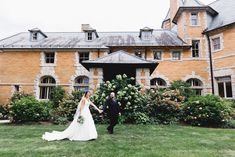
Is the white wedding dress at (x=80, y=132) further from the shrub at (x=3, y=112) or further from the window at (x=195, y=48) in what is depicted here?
the window at (x=195, y=48)

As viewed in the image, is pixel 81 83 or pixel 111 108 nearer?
pixel 111 108

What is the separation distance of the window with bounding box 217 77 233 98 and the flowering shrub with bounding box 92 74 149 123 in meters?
9.68

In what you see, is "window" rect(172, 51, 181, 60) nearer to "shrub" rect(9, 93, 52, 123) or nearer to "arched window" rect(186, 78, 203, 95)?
"arched window" rect(186, 78, 203, 95)

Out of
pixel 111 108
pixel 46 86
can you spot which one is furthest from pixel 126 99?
pixel 46 86

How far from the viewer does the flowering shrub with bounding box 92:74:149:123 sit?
10727mm

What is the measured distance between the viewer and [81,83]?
20453 millimetres

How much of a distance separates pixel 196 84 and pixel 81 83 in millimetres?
10878

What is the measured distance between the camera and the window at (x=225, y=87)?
56.7 feet

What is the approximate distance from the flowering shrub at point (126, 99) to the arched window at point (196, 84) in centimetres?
929

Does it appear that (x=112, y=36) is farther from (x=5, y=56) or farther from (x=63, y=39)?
(x=5, y=56)

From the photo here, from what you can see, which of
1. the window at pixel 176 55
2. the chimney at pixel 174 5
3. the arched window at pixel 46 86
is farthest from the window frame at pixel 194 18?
the arched window at pixel 46 86

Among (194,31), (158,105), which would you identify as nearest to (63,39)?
(194,31)

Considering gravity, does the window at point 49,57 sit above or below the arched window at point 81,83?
above

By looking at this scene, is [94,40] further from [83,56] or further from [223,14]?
[223,14]
